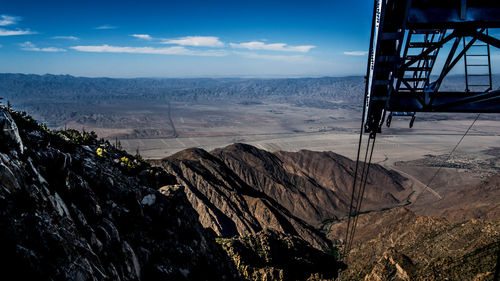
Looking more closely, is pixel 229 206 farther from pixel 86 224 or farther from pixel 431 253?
pixel 86 224

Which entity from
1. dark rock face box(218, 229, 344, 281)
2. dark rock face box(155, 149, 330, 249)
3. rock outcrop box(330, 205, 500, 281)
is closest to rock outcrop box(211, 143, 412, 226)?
dark rock face box(155, 149, 330, 249)

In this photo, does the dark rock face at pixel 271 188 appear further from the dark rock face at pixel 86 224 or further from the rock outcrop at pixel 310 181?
the dark rock face at pixel 86 224

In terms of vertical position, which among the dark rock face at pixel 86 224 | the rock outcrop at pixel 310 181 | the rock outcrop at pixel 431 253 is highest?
the dark rock face at pixel 86 224

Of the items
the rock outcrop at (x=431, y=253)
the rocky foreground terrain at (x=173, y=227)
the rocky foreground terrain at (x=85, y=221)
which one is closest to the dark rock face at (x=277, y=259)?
the rocky foreground terrain at (x=173, y=227)

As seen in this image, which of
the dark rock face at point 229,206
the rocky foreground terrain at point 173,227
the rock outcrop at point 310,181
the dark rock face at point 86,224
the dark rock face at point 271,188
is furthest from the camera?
the rock outcrop at point 310,181

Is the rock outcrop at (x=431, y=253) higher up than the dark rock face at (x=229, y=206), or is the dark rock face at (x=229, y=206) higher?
the rock outcrop at (x=431, y=253)

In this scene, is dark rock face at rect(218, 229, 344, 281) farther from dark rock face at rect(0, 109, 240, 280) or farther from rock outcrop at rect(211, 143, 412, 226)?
rock outcrop at rect(211, 143, 412, 226)

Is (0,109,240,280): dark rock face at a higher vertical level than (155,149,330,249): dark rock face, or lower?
higher
